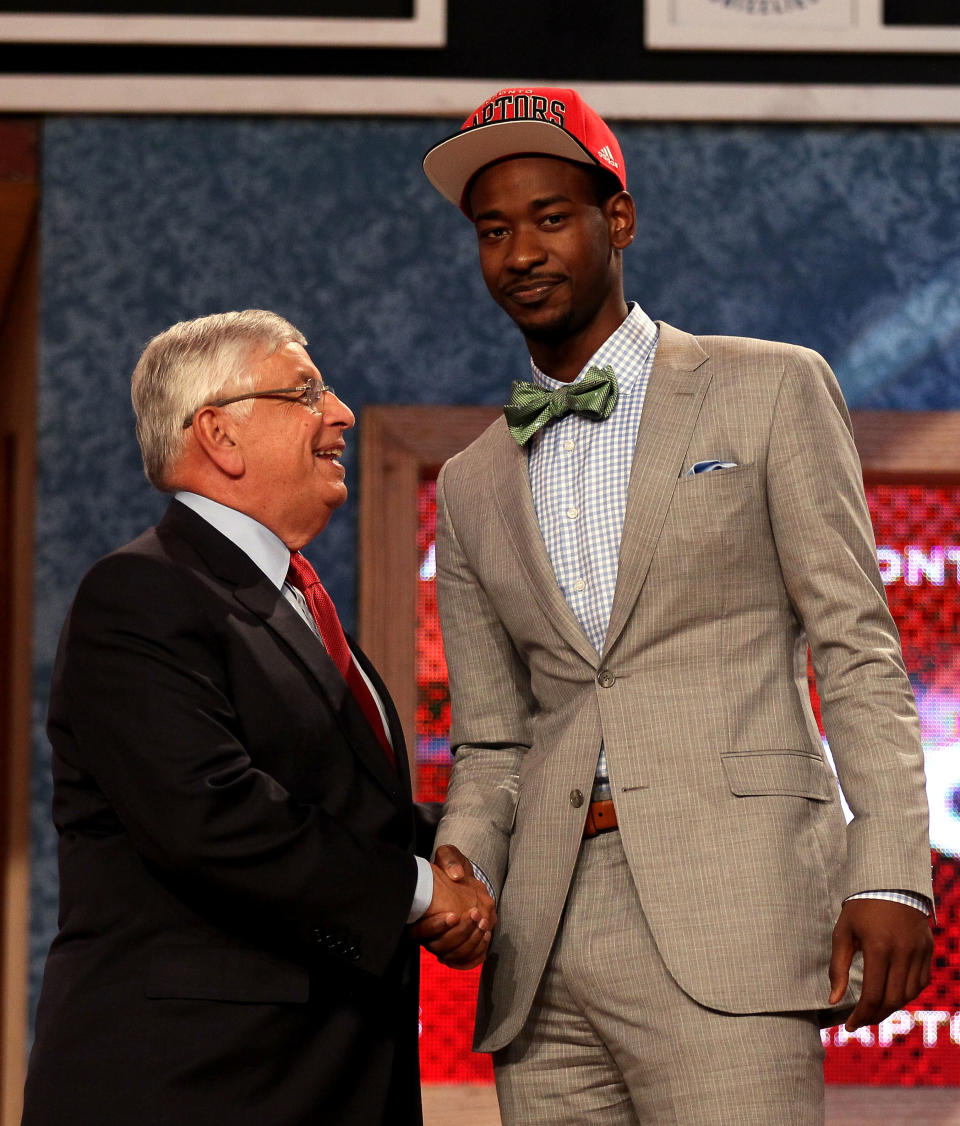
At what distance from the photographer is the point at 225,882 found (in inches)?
68.7

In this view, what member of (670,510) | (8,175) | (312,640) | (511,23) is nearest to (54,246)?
(8,175)

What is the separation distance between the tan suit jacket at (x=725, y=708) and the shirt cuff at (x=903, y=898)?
1 centimetres

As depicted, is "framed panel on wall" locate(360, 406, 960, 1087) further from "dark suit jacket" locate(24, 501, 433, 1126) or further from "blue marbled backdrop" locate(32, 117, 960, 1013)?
"dark suit jacket" locate(24, 501, 433, 1126)

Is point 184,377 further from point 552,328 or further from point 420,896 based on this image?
point 420,896

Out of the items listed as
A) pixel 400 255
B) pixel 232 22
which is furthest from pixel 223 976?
pixel 232 22

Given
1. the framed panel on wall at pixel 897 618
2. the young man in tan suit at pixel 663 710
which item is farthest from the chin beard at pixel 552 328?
the framed panel on wall at pixel 897 618

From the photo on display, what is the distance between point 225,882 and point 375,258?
81.1 inches

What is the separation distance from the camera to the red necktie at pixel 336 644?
6.84ft

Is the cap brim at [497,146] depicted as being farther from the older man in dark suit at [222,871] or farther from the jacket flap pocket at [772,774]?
the jacket flap pocket at [772,774]

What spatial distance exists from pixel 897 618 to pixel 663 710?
187cm

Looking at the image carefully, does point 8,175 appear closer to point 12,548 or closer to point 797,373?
point 12,548

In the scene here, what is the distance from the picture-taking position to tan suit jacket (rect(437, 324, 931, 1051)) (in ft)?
5.57

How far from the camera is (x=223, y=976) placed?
179 cm

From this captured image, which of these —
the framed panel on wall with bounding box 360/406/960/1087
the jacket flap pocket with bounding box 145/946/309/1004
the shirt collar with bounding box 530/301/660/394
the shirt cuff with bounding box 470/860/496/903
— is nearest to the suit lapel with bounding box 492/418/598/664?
the shirt collar with bounding box 530/301/660/394
